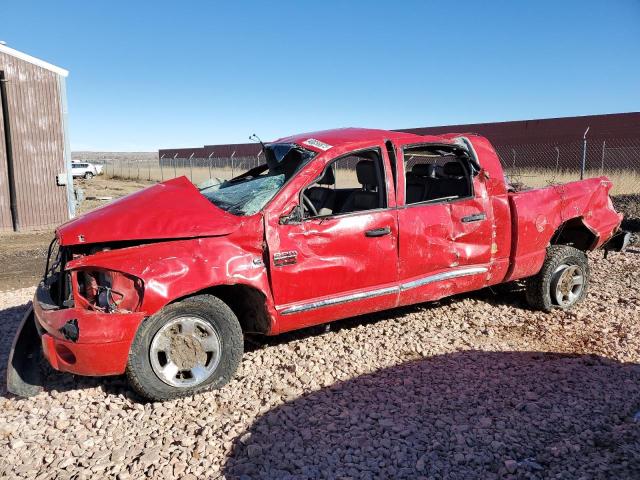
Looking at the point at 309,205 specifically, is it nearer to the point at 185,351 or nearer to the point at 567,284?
the point at 185,351

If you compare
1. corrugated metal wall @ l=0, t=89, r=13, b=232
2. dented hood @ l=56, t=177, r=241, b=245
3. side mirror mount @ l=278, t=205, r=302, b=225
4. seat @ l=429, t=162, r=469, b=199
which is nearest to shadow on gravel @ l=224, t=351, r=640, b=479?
side mirror mount @ l=278, t=205, r=302, b=225

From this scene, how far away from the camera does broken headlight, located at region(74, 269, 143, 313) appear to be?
3471 mm

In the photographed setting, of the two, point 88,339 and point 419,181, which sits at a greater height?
point 419,181

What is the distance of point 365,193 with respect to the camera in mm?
4891

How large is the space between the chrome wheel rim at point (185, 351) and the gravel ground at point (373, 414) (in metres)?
0.19

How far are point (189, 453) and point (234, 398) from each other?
0.69 m

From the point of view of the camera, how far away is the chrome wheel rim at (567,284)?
18.1 feet

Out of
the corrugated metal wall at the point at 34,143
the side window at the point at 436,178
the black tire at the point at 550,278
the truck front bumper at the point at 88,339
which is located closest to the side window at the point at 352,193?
the side window at the point at 436,178

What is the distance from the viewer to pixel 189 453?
10.2ft

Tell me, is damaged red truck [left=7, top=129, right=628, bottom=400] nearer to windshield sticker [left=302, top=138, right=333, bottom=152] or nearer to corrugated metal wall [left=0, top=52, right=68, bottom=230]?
windshield sticker [left=302, top=138, right=333, bottom=152]

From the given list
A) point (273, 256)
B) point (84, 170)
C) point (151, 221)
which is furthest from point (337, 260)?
point (84, 170)

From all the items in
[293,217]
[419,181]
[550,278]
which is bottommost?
[550,278]

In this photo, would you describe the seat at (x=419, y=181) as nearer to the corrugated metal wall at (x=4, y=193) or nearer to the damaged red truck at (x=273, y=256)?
the damaged red truck at (x=273, y=256)

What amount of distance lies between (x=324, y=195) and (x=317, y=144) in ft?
2.84
